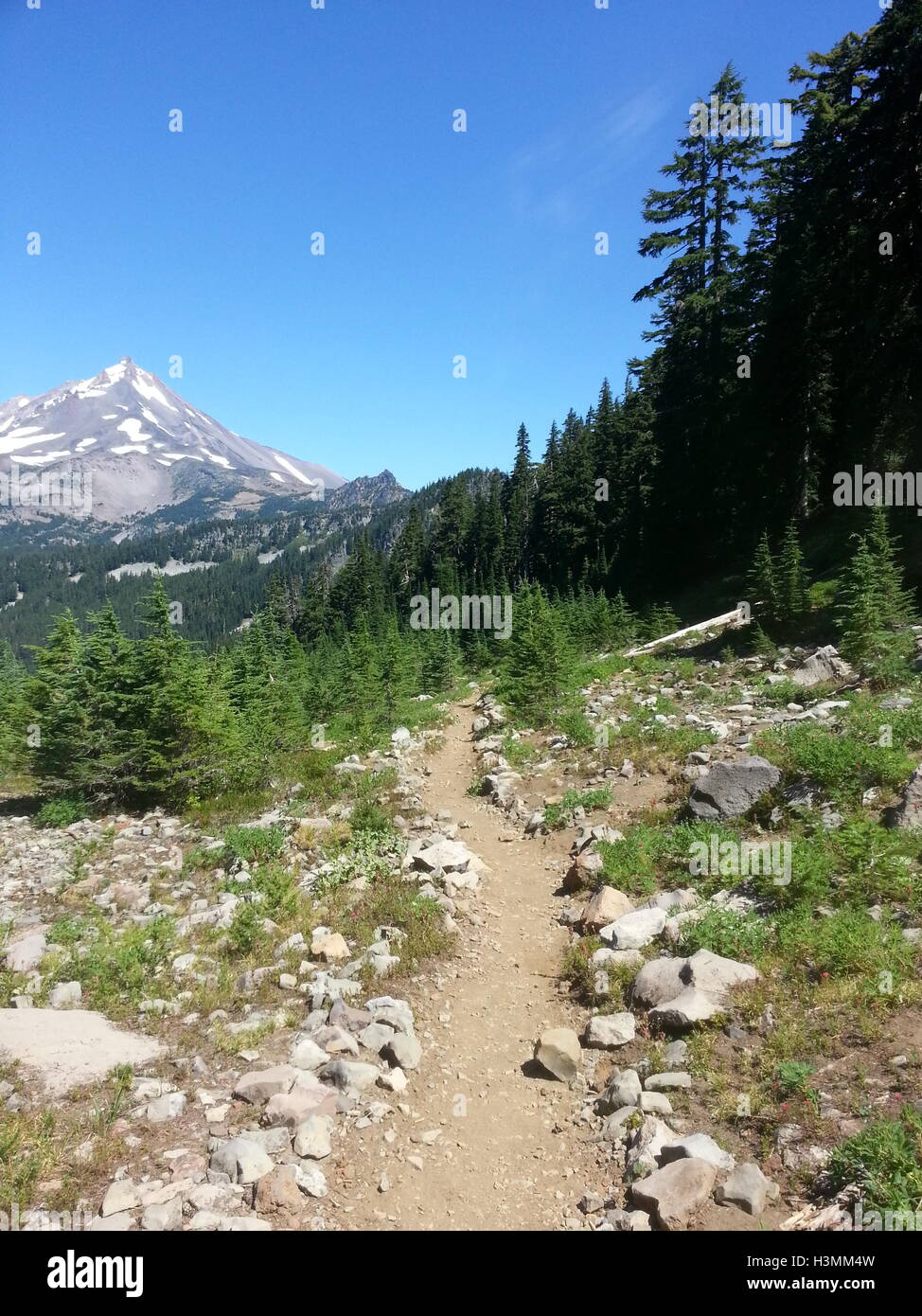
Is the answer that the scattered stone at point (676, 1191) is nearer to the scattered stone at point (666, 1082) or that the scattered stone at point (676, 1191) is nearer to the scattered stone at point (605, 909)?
the scattered stone at point (666, 1082)

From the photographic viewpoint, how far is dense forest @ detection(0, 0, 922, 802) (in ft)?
52.1

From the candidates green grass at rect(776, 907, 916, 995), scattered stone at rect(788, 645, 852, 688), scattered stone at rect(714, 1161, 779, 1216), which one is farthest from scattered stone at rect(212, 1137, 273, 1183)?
scattered stone at rect(788, 645, 852, 688)

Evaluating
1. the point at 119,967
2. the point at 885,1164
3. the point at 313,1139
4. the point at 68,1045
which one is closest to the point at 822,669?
the point at 885,1164

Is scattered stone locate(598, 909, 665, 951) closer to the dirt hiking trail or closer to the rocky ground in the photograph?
the rocky ground

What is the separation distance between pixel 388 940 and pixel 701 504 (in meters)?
31.2

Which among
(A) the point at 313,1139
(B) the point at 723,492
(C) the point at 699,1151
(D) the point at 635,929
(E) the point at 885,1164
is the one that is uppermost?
(B) the point at 723,492

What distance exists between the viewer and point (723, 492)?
3161 centimetres

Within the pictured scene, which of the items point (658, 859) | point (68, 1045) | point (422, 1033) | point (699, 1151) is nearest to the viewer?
point (699, 1151)

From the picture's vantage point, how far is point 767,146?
25.8 m

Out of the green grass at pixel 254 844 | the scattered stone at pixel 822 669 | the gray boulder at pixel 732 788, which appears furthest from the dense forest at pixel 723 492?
the gray boulder at pixel 732 788

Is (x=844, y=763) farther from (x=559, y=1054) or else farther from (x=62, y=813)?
(x=62, y=813)

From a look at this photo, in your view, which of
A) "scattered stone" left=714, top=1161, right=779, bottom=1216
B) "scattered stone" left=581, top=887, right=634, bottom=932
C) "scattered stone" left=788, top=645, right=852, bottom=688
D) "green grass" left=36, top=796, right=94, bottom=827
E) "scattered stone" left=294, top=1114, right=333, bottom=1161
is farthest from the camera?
"green grass" left=36, top=796, right=94, bottom=827
